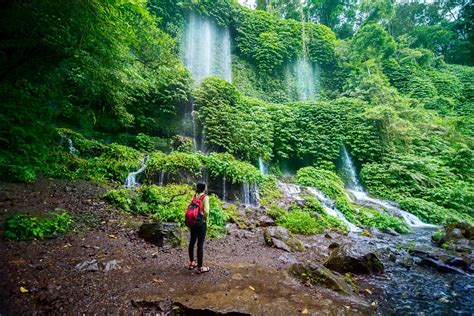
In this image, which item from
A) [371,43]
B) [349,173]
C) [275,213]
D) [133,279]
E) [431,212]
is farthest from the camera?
[371,43]

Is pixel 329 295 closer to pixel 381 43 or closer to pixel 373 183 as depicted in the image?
pixel 373 183

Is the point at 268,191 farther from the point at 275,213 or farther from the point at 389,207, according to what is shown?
the point at 389,207

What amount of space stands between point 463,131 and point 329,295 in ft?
93.1

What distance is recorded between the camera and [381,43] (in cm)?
2622

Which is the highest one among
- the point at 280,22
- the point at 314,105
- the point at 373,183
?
the point at 280,22

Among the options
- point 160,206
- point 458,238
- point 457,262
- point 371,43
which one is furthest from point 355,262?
point 371,43

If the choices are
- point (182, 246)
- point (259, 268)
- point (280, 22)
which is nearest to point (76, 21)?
point (182, 246)

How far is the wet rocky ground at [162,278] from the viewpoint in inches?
130

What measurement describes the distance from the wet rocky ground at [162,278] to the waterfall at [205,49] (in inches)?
687

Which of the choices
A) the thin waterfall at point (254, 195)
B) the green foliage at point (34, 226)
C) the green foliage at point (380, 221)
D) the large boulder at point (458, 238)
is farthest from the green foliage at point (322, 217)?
the green foliage at point (34, 226)

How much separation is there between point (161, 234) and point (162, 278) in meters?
1.63

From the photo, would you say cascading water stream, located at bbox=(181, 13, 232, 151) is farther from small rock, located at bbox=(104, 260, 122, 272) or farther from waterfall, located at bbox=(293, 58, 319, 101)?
small rock, located at bbox=(104, 260, 122, 272)

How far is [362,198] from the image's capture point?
53.0 feet

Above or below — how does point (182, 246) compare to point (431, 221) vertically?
above
